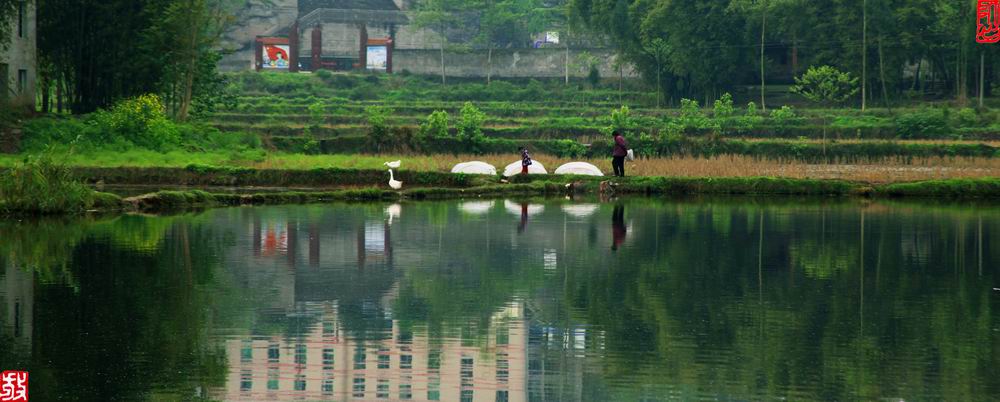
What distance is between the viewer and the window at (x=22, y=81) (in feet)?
107

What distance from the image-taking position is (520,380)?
9109 millimetres

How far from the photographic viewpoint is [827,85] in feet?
164

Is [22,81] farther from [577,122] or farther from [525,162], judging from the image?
[577,122]

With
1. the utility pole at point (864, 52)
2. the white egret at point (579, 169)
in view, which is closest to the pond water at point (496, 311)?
the white egret at point (579, 169)

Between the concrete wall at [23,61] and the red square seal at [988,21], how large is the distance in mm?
27254

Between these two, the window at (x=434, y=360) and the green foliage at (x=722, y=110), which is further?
the green foliage at (x=722, y=110)

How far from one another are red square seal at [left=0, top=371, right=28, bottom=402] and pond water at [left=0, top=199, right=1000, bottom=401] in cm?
13

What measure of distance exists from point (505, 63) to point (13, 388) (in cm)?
5783

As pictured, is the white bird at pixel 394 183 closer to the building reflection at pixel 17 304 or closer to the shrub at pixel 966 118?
the building reflection at pixel 17 304

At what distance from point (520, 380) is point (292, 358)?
1.74 meters

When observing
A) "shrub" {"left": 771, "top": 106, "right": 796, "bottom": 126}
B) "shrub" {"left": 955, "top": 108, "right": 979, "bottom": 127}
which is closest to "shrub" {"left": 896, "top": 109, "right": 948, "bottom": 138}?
"shrub" {"left": 955, "top": 108, "right": 979, "bottom": 127}

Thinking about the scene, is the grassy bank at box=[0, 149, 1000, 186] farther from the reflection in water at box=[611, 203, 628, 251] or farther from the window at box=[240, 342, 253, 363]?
the window at box=[240, 342, 253, 363]

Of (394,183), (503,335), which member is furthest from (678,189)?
(503,335)

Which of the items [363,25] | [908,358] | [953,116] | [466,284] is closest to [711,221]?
[466,284]
